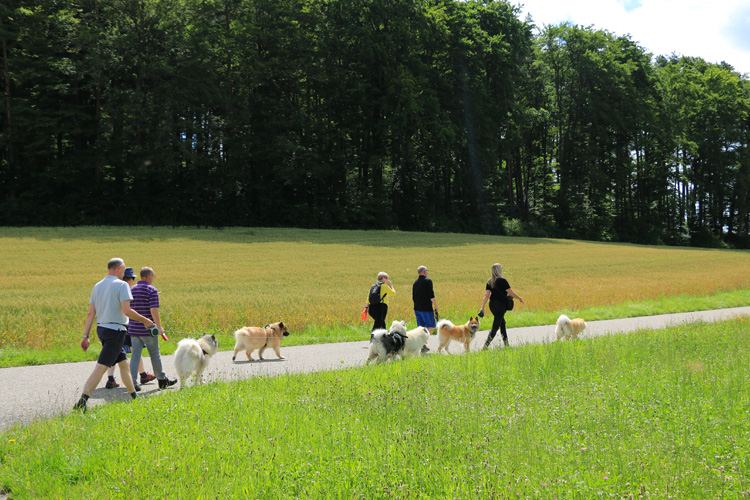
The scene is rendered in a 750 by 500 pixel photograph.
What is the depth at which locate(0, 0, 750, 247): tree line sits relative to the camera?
44.7 metres

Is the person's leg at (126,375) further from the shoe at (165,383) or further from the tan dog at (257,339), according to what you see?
the tan dog at (257,339)

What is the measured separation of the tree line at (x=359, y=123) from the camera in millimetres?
44656

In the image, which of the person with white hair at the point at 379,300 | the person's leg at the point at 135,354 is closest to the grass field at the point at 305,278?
the person with white hair at the point at 379,300

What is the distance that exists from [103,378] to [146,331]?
1794 mm

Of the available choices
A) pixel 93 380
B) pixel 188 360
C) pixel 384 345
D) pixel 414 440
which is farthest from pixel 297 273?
pixel 414 440

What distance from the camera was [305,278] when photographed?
80.1 ft

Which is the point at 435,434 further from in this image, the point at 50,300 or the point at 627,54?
the point at 627,54

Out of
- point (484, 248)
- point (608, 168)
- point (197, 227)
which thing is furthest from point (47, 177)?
point (608, 168)

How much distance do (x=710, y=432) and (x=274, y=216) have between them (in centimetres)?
4804

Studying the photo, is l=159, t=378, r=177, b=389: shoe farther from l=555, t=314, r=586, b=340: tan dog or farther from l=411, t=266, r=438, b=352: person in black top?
l=555, t=314, r=586, b=340: tan dog

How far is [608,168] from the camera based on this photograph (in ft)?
240

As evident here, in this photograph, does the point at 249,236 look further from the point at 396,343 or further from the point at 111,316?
the point at 111,316

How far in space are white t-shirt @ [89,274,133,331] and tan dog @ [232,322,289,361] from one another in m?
3.77

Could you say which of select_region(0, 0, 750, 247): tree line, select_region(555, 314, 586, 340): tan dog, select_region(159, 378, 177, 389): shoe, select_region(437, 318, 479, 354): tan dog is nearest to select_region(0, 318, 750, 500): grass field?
select_region(159, 378, 177, 389): shoe
